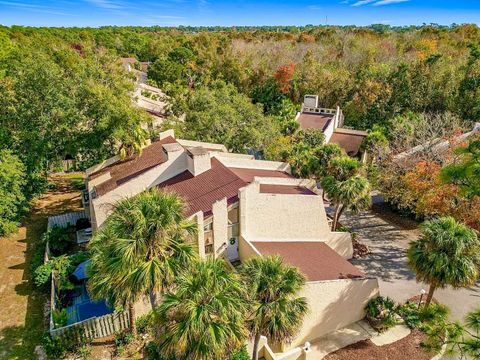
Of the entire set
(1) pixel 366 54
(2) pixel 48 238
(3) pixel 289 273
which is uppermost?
(1) pixel 366 54

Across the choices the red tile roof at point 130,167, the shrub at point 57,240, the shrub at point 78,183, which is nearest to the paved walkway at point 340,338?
the red tile roof at point 130,167

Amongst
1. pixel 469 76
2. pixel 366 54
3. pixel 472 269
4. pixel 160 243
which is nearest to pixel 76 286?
pixel 160 243

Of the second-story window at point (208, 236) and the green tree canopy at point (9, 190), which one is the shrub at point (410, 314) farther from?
the green tree canopy at point (9, 190)

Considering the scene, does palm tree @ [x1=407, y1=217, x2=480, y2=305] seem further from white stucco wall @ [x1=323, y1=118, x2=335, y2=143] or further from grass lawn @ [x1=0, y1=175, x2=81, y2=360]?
white stucco wall @ [x1=323, y1=118, x2=335, y2=143]

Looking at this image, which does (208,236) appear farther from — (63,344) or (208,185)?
(63,344)

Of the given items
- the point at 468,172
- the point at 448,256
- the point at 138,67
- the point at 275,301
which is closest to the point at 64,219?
the point at 275,301

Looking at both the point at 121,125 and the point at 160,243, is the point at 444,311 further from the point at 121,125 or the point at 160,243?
the point at 121,125
